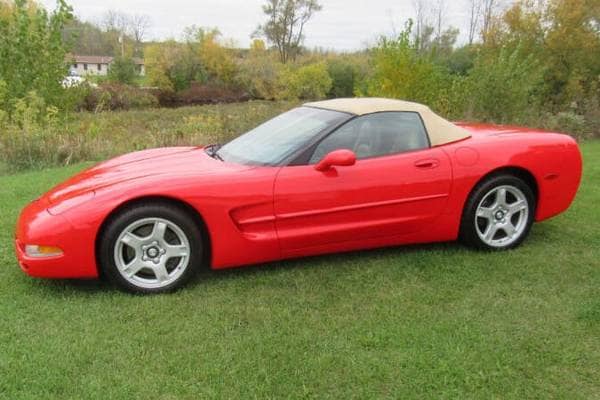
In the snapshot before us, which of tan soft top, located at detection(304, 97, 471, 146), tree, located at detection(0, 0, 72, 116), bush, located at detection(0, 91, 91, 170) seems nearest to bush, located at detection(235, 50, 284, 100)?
tree, located at detection(0, 0, 72, 116)

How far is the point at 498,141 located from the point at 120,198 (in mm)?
3013

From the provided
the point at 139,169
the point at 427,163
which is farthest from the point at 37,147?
the point at 427,163

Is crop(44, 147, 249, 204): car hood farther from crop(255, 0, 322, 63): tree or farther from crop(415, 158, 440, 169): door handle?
crop(255, 0, 322, 63): tree

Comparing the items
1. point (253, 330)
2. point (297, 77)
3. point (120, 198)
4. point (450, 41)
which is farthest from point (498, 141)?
point (297, 77)

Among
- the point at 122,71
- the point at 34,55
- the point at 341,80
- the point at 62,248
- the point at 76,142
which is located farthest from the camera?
the point at 341,80

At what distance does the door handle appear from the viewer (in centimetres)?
409

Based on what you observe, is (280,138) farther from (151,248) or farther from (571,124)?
(571,124)

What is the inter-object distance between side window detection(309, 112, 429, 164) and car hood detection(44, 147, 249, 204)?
2.38ft

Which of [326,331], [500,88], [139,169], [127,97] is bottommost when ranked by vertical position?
[326,331]

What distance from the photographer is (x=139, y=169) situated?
13.1 ft

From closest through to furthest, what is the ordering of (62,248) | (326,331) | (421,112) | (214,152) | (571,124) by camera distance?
(326,331)
(62,248)
(421,112)
(214,152)
(571,124)

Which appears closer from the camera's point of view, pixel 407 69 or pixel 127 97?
pixel 407 69

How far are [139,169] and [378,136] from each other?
1837 millimetres

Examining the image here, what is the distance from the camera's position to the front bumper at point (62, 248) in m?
3.36
